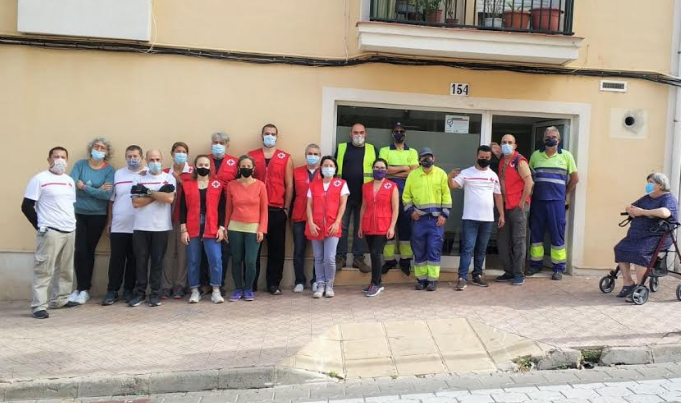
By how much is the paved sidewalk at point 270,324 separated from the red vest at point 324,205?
96 centimetres

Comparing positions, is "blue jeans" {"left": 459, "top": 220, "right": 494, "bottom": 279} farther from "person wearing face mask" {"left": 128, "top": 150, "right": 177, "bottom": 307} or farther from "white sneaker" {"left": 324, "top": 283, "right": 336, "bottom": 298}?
"person wearing face mask" {"left": 128, "top": 150, "right": 177, "bottom": 307}

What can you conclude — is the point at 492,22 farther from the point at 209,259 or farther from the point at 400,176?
the point at 209,259

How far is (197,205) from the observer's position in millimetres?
7457

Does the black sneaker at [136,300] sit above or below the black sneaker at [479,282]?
below

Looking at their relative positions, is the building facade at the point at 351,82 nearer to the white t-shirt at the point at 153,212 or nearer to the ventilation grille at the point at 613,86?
the ventilation grille at the point at 613,86

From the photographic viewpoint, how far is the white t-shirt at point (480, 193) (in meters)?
7.92

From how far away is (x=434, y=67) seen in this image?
8375 mm

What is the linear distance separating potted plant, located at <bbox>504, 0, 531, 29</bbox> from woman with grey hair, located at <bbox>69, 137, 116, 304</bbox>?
5.98m

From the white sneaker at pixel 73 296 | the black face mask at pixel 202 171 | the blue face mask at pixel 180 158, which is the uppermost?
the blue face mask at pixel 180 158

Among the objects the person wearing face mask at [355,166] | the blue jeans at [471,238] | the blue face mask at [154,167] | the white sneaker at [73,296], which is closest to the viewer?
the blue face mask at [154,167]

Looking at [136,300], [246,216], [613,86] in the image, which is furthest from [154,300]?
[613,86]

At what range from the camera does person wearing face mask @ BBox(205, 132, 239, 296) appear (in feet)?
25.5

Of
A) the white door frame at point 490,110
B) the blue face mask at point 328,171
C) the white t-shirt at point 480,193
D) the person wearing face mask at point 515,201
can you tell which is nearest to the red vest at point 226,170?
the blue face mask at point 328,171

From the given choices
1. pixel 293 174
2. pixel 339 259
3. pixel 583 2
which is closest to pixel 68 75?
pixel 293 174
